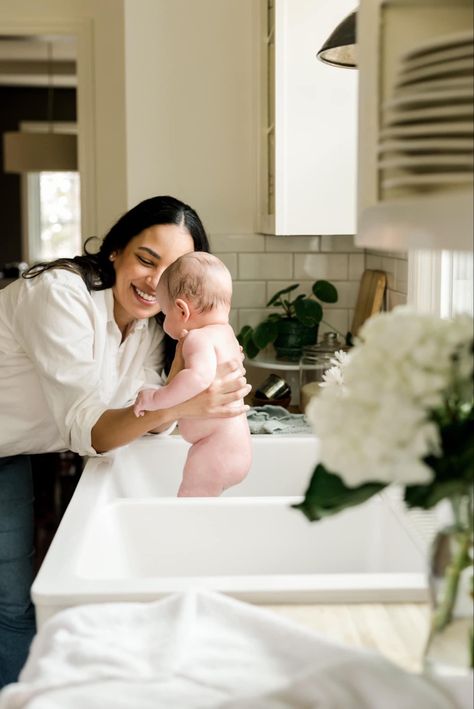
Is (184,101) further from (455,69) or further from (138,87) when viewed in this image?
(455,69)

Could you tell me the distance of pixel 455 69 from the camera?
3.13ft

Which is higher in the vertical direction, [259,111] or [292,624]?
[259,111]

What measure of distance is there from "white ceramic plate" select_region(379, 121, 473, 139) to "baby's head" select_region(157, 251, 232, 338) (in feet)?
3.49

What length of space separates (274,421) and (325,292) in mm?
1151

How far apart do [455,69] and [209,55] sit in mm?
2933

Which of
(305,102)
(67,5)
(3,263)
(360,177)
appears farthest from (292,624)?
(3,263)

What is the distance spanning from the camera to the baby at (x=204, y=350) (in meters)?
2.04

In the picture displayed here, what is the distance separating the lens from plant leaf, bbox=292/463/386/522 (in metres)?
0.99

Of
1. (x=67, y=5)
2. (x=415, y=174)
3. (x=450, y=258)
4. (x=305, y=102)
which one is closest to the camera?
(x=415, y=174)

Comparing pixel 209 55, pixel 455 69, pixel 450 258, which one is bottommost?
pixel 450 258

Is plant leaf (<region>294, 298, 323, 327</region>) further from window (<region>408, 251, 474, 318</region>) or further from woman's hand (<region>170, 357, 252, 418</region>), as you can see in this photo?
woman's hand (<region>170, 357, 252, 418</region>)

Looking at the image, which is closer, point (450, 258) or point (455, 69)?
point (455, 69)

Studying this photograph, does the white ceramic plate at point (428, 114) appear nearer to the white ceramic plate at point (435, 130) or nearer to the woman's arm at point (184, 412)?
the white ceramic plate at point (435, 130)

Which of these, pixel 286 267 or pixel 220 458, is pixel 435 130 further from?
pixel 286 267
